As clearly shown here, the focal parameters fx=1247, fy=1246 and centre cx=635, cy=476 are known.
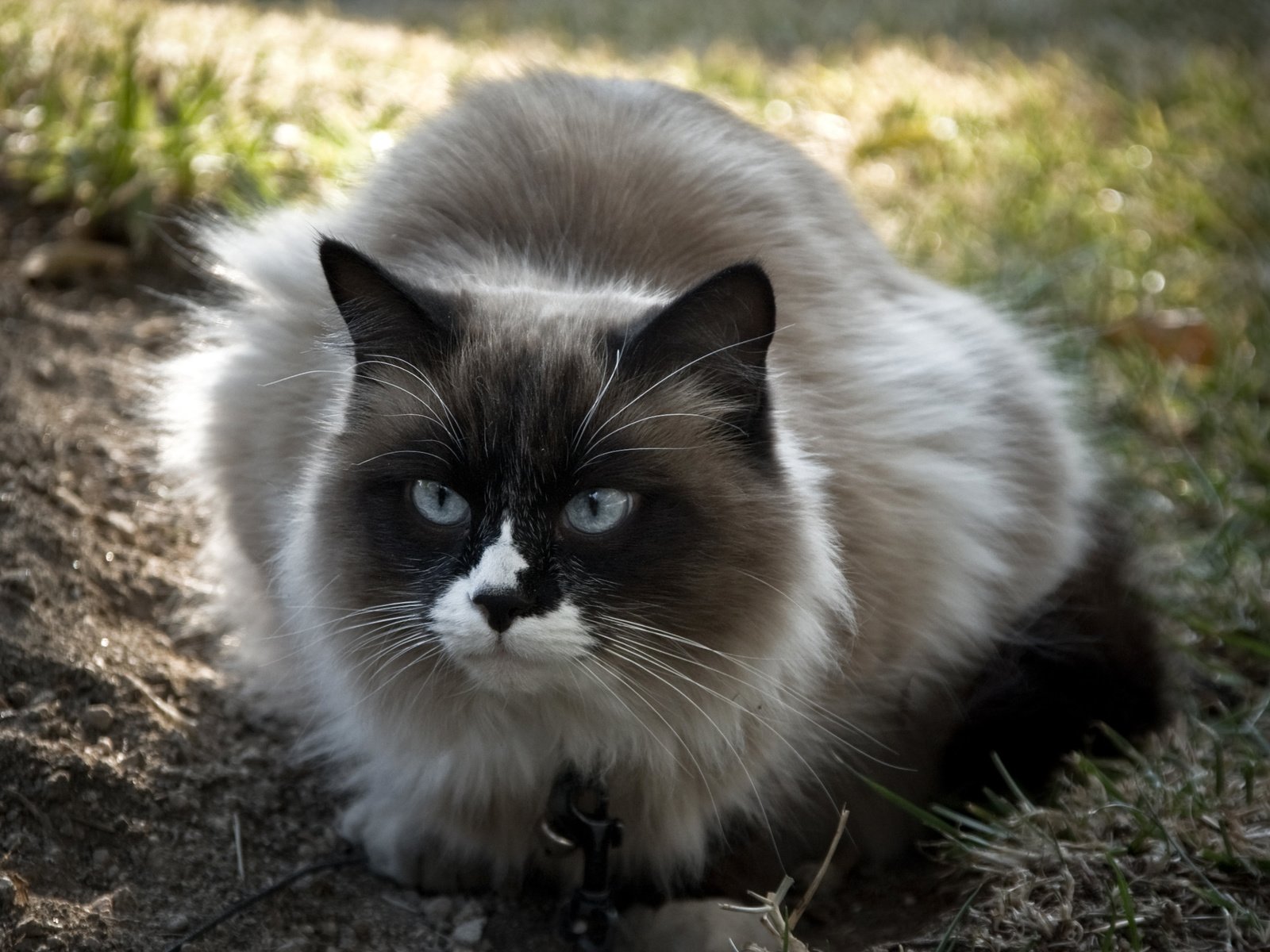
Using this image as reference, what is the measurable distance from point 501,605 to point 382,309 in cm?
53

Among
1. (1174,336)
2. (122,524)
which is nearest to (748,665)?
(122,524)

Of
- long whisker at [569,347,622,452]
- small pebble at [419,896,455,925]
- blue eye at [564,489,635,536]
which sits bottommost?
small pebble at [419,896,455,925]

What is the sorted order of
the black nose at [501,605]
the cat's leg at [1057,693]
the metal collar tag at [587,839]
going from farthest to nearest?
1. the cat's leg at [1057,693]
2. the metal collar tag at [587,839]
3. the black nose at [501,605]

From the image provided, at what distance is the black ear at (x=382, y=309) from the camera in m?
1.84

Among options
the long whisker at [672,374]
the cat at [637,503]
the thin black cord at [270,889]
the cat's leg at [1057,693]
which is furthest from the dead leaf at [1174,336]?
the thin black cord at [270,889]

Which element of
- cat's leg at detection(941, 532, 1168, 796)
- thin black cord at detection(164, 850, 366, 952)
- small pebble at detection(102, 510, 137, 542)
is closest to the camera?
thin black cord at detection(164, 850, 366, 952)

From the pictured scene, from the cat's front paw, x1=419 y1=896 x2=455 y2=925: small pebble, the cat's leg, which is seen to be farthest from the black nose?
the cat's leg

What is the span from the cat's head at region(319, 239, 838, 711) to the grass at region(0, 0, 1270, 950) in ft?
2.20

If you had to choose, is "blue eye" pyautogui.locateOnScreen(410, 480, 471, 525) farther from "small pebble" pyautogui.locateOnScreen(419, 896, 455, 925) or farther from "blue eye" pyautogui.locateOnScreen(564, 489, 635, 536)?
"small pebble" pyautogui.locateOnScreen(419, 896, 455, 925)

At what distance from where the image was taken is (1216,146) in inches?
198

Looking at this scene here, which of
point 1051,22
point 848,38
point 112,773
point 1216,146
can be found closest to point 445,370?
point 112,773

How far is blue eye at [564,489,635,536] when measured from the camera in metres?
1.78

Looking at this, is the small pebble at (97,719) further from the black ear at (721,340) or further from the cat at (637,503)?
the black ear at (721,340)

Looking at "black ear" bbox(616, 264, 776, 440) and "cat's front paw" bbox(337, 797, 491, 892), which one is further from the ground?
"black ear" bbox(616, 264, 776, 440)
